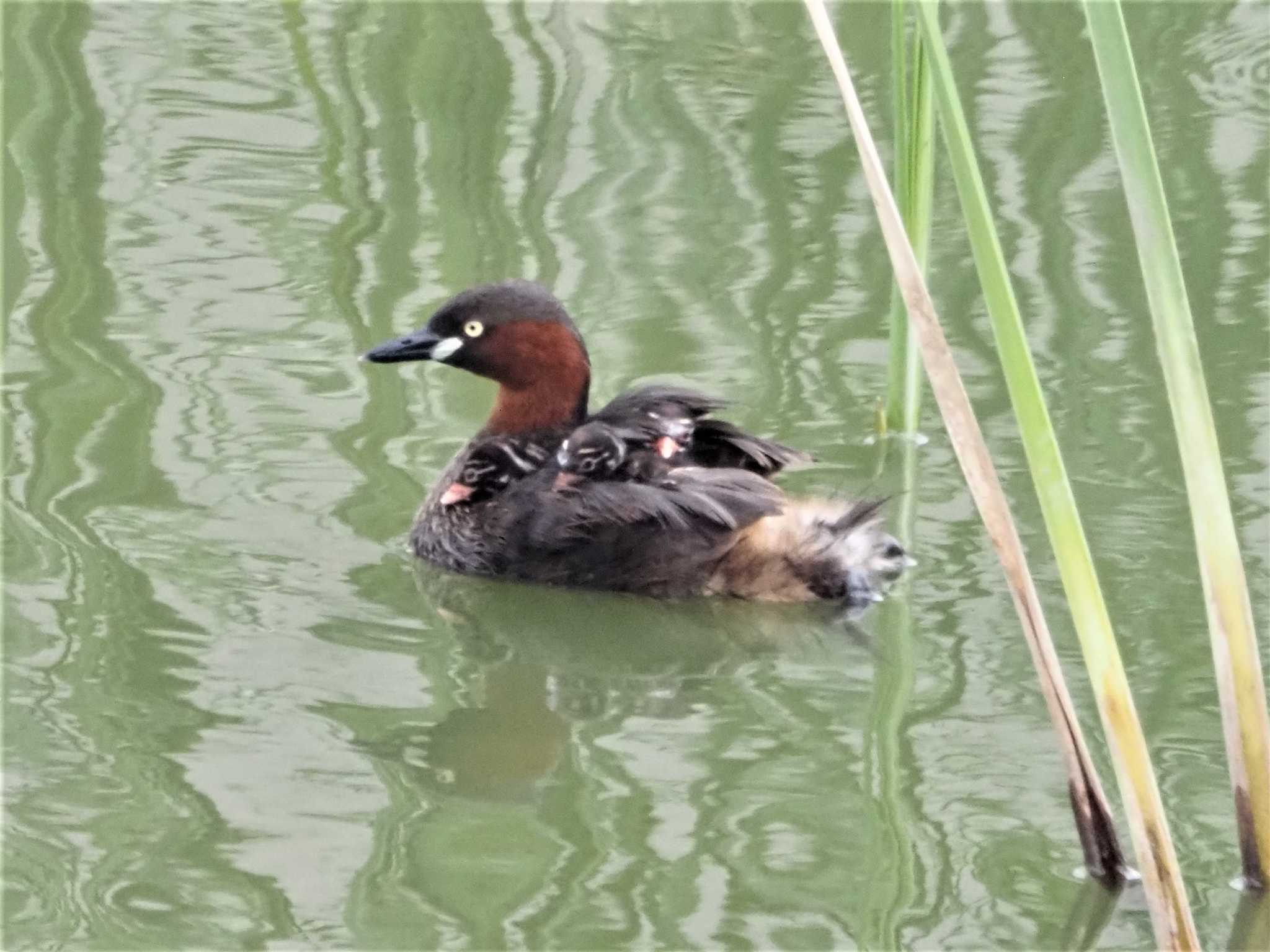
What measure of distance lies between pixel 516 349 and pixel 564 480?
1.41ft

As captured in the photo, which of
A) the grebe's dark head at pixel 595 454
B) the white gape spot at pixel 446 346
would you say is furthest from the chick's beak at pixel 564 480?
the white gape spot at pixel 446 346

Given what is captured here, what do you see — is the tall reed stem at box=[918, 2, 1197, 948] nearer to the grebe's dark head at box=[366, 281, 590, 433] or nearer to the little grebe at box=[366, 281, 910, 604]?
the little grebe at box=[366, 281, 910, 604]

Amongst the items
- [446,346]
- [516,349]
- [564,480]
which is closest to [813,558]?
[564,480]

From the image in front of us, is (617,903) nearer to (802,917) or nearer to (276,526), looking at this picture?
(802,917)

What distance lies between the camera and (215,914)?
3.44m

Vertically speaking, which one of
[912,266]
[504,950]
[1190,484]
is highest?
[912,266]

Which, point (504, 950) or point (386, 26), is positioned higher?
point (386, 26)

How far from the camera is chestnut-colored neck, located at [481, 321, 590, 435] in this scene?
5.27 metres

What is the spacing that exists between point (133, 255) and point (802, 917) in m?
3.71

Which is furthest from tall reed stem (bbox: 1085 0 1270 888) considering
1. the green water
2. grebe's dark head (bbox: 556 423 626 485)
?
grebe's dark head (bbox: 556 423 626 485)

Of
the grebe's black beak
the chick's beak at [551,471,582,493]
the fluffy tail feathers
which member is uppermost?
the grebe's black beak

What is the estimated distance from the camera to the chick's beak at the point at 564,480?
196 inches

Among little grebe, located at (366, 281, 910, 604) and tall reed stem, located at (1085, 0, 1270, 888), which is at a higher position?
tall reed stem, located at (1085, 0, 1270, 888)

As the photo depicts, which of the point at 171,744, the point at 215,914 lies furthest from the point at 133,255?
the point at 215,914
